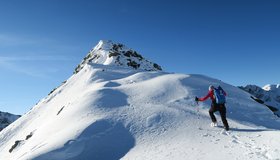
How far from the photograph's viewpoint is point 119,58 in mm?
66625

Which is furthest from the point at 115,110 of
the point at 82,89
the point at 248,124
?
the point at 82,89

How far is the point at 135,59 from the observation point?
242 ft

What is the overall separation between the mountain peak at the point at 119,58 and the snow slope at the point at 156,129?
131 feet

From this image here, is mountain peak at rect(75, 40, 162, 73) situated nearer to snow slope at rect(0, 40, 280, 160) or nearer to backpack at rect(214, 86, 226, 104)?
snow slope at rect(0, 40, 280, 160)

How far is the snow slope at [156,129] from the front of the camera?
1347 cm

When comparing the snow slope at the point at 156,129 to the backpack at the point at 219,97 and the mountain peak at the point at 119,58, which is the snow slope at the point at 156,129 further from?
the mountain peak at the point at 119,58

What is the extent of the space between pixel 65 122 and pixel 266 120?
13.5 metres

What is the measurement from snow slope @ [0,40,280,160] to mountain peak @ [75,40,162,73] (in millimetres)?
39837

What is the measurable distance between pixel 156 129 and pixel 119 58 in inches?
1998

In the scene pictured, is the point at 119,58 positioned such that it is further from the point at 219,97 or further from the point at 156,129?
the point at 219,97

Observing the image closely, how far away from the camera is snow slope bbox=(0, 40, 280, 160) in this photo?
44.2ft

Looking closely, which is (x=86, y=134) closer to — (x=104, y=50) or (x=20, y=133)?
(x=20, y=133)

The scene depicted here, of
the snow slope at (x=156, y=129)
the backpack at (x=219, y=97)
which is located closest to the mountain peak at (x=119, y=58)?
the snow slope at (x=156, y=129)

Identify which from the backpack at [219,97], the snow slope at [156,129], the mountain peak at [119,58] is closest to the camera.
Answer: the snow slope at [156,129]
